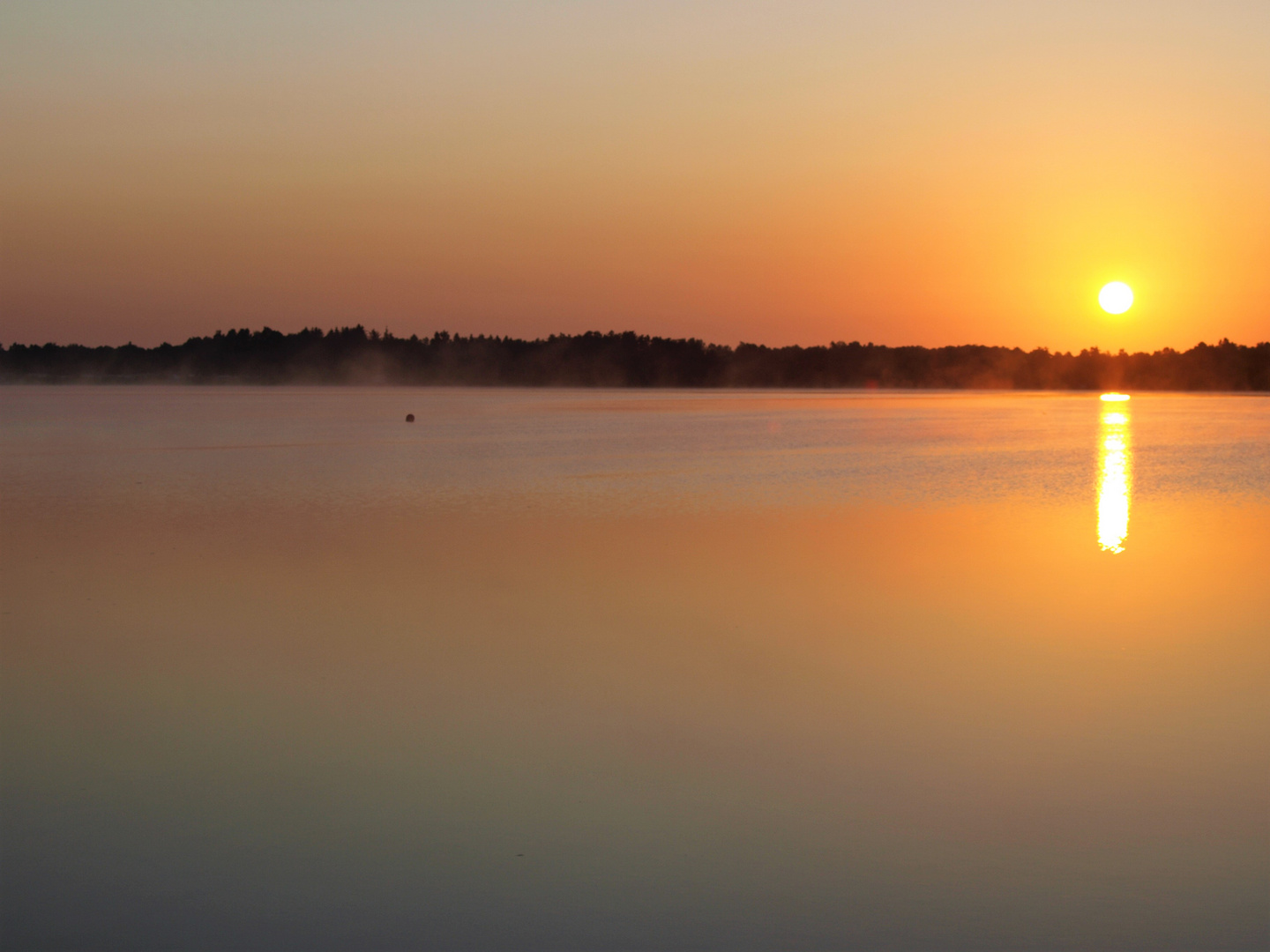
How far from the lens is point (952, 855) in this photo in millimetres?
3562

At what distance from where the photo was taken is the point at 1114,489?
1515 cm

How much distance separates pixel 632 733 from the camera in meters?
4.71

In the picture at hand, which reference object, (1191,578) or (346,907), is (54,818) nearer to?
(346,907)

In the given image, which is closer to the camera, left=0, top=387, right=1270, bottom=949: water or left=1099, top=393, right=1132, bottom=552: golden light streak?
left=0, top=387, right=1270, bottom=949: water

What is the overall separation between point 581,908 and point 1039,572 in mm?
6266

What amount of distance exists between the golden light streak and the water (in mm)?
252

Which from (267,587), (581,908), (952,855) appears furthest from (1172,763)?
(267,587)

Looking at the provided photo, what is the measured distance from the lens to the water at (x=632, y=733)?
3.25 meters

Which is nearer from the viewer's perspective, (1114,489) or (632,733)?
(632,733)

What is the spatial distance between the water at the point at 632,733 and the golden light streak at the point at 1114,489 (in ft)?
0.83

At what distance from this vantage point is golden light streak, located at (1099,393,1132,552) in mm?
10594

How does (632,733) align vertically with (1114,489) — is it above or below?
below

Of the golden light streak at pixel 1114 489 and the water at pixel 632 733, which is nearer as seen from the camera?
the water at pixel 632 733

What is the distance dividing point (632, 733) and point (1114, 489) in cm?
1238
